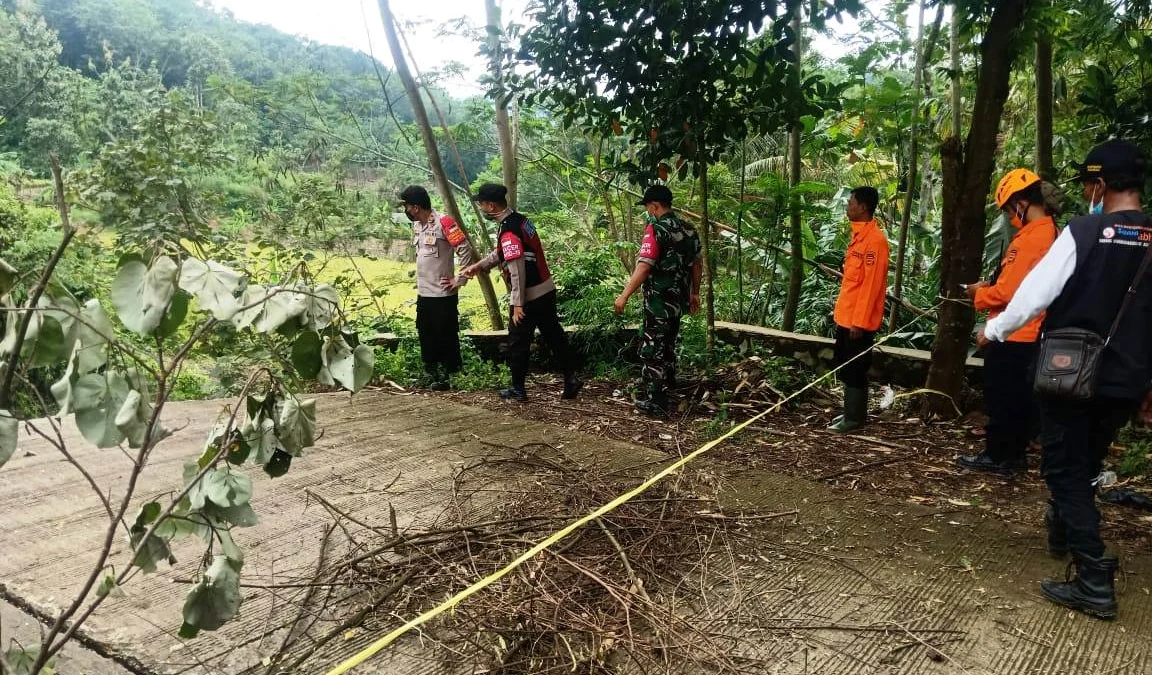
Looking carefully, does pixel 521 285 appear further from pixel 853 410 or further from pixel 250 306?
pixel 250 306

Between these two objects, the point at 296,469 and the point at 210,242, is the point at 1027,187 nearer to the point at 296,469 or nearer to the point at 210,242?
the point at 296,469

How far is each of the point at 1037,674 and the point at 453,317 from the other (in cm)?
457

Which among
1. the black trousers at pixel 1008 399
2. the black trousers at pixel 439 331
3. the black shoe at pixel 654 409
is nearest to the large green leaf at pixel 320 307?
the black trousers at pixel 1008 399

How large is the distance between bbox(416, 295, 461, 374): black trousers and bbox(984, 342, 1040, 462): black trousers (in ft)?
12.4

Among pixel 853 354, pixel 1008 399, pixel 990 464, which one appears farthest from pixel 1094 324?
pixel 853 354

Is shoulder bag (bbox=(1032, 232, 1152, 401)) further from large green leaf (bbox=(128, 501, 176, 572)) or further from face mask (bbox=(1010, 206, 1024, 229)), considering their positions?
large green leaf (bbox=(128, 501, 176, 572))

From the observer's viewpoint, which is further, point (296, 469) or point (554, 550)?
point (296, 469)

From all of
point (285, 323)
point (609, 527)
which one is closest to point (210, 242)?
point (609, 527)

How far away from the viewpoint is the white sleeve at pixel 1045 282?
240 centimetres

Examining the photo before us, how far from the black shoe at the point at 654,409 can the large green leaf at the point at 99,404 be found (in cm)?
408

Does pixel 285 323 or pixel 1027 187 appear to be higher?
pixel 1027 187

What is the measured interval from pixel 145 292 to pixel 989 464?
13.5ft

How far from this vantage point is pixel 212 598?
4.55ft

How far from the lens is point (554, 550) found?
2590 millimetres
